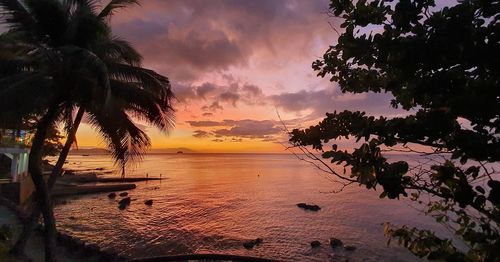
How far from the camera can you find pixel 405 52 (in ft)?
9.45

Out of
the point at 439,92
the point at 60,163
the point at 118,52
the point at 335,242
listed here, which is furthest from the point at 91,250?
the point at 439,92

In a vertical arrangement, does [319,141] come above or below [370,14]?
Answer: below

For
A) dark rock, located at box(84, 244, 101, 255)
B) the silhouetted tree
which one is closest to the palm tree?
the silhouetted tree

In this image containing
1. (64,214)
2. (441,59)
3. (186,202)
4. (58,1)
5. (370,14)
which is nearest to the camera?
(441,59)

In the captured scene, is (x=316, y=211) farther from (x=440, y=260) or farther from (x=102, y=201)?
(x=440, y=260)

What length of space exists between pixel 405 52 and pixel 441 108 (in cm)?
58

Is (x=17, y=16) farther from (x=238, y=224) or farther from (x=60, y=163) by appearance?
(x=238, y=224)

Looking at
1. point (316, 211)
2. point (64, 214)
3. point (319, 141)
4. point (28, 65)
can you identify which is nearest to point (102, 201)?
point (64, 214)

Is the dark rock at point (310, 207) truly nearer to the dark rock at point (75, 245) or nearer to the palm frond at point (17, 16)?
the dark rock at point (75, 245)

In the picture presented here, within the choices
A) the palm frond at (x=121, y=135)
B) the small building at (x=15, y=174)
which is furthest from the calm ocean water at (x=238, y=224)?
the palm frond at (x=121, y=135)

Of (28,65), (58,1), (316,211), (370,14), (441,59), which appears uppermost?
(58,1)

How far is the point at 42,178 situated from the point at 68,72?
368 cm

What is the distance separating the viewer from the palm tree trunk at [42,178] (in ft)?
38.7

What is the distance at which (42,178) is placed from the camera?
12102 mm
